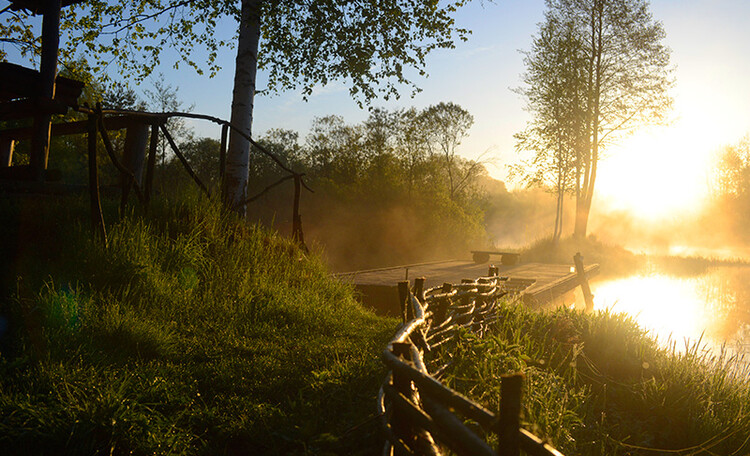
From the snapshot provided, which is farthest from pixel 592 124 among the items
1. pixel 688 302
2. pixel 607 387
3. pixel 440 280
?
pixel 607 387

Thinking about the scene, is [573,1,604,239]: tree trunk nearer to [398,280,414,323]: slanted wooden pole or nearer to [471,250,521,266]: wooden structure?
[471,250,521,266]: wooden structure

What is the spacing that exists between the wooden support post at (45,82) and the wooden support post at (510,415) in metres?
6.31

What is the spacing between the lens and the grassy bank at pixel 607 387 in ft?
13.5

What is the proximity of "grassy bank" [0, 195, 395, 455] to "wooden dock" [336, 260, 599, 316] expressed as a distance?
7.26 ft

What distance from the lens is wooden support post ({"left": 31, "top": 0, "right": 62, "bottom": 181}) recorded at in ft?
20.7

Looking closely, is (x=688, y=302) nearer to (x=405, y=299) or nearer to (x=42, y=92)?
(x=405, y=299)

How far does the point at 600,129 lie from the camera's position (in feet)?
91.2

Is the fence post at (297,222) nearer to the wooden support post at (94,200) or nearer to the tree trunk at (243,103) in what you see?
the tree trunk at (243,103)

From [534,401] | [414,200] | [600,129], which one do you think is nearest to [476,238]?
[414,200]

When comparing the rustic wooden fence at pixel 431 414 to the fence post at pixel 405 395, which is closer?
the rustic wooden fence at pixel 431 414

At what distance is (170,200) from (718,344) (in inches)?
475

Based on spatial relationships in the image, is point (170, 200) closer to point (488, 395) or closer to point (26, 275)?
point (26, 275)

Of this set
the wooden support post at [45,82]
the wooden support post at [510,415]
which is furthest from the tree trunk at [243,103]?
the wooden support post at [510,415]

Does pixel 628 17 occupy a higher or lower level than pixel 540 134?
higher
